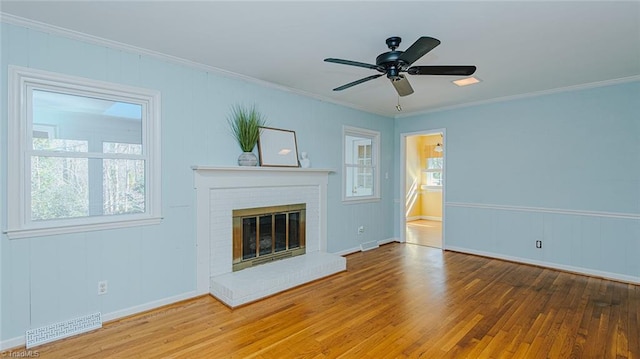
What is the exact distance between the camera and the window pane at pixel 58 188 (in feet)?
8.13

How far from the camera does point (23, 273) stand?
2389mm

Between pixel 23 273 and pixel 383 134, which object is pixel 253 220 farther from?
pixel 383 134

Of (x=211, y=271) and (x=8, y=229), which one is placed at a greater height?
(x=8, y=229)

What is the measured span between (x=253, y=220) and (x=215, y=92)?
156 centimetres

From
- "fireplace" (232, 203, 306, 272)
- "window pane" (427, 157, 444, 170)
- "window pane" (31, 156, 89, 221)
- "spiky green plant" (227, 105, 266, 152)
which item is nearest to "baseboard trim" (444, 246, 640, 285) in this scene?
"fireplace" (232, 203, 306, 272)

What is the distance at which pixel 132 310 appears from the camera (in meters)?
2.88

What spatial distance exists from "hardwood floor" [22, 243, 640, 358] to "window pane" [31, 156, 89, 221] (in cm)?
103

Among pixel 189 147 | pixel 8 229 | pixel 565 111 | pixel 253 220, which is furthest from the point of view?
pixel 565 111

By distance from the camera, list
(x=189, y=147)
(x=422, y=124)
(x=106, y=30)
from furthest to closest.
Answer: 1. (x=422, y=124)
2. (x=189, y=147)
3. (x=106, y=30)

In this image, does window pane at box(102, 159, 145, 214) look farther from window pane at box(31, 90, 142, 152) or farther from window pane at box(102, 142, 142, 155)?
window pane at box(31, 90, 142, 152)

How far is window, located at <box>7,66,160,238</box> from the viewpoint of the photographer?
238 cm

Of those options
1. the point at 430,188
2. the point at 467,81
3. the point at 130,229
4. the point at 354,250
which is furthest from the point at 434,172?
the point at 130,229

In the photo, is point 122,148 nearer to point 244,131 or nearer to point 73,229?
point 73,229

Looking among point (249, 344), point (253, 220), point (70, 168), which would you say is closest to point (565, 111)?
point (253, 220)
